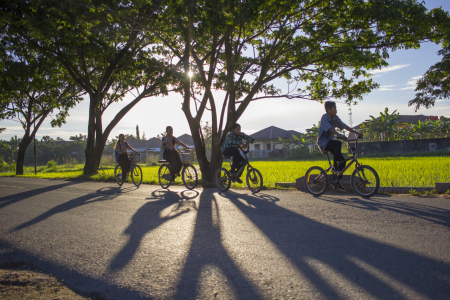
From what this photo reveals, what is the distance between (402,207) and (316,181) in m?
2.24

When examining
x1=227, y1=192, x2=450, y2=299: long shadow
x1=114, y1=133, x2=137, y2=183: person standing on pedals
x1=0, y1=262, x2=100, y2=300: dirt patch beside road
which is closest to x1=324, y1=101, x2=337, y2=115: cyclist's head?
x1=227, y1=192, x2=450, y2=299: long shadow

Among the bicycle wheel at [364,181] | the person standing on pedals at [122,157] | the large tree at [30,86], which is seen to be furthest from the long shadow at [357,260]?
the large tree at [30,86]

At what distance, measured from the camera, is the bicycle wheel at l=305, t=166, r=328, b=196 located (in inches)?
311

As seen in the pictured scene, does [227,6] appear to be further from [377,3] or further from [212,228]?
[212,228]

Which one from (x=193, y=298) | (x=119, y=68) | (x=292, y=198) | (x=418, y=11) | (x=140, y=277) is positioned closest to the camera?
(x=193, y=298)

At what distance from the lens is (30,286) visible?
10.5 ft

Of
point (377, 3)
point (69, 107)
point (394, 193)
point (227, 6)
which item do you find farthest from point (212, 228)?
point (69, 107)

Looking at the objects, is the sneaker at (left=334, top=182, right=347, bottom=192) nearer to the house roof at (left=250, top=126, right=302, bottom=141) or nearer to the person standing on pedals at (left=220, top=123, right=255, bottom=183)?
the person standing on pedals at (left=220, top=123, right=255, bottom=183)

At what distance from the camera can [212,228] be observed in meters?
5.12

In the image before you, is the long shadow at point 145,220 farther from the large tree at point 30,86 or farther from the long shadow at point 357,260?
the large tree at point 30,86

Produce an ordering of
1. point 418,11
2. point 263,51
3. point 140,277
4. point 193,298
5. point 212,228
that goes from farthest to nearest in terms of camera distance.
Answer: point 263,51 → point 418,11 → point 212,228 → point 140,277 → point 193,298

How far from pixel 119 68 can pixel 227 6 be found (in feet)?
34.1

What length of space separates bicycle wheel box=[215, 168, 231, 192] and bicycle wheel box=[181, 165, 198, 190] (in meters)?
1.00

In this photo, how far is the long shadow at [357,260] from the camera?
2779 mm
